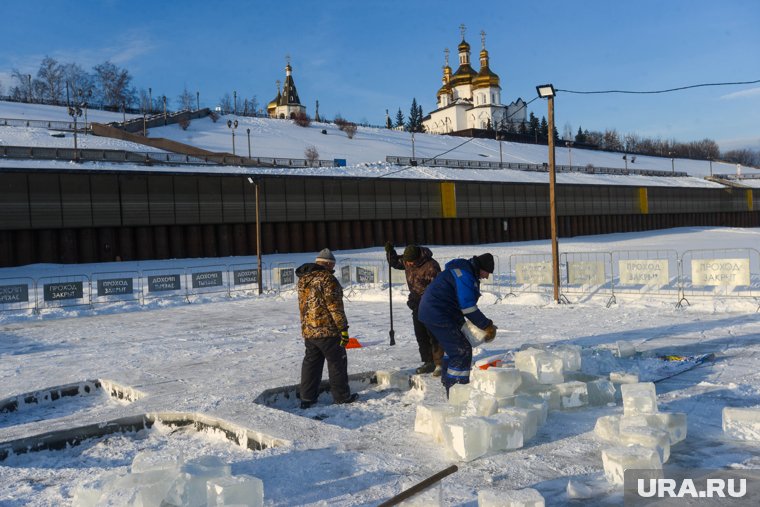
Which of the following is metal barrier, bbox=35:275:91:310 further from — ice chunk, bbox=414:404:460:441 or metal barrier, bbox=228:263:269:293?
ice chunk, bbox=414:404:460:441

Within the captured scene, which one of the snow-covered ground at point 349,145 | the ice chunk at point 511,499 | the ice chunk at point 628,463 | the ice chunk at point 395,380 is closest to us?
the ice chunk at point 511,499

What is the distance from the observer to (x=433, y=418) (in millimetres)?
6441

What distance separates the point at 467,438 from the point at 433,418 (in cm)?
71

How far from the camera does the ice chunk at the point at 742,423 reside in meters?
6.08

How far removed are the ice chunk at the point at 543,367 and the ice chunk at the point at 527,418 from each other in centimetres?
118

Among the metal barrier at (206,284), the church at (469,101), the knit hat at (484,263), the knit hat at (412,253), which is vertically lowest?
the metal barrier at (206,284)

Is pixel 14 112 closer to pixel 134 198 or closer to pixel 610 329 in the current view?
pixel 134 198

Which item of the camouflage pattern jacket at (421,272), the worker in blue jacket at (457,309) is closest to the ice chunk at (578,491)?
the worker in blue jacket at (457,309)

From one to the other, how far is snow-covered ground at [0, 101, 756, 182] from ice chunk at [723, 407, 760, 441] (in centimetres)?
4624

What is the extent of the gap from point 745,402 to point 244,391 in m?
6.04

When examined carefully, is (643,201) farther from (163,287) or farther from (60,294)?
(60,294)

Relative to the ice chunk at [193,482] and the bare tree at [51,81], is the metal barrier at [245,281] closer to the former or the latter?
the ice chunk at [193,482]

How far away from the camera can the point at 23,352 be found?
45.3ft

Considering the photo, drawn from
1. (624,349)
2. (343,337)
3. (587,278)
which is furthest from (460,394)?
(587,278)
